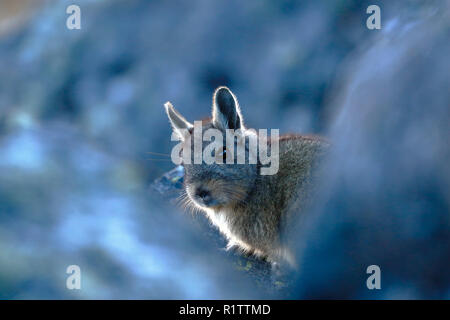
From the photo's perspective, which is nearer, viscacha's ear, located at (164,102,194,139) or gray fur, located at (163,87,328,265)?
gray fur, located at (163,87,328,265)

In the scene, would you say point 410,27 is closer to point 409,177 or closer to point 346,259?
point 409,177

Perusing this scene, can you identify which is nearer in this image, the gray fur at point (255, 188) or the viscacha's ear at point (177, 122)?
the gray fur at point (255, 188)

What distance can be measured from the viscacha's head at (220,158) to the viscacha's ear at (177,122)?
0.51ft

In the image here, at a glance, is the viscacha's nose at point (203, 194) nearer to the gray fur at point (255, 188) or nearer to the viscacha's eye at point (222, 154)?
the gray fur at point (255, 188)

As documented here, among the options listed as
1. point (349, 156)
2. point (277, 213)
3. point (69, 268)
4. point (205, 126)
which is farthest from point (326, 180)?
point (69, 268)

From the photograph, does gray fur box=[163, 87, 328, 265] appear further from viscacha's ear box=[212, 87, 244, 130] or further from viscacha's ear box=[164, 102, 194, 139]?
viscacha's ear box=[164, 102, 194, 139]

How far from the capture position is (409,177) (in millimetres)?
2207

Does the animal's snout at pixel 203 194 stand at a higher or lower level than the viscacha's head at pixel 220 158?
lower

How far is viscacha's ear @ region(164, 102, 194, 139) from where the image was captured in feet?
12.6

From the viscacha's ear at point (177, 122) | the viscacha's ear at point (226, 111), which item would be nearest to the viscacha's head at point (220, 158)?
the viscacha's ear at point (226, 111)

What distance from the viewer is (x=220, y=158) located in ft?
11.6

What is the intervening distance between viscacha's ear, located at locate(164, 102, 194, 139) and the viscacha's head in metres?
0.15

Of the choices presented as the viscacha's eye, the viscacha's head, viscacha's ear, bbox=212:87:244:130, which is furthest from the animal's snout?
viscacha's ear, bbox=212:87:244:130

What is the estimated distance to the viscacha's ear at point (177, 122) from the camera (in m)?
3.83
